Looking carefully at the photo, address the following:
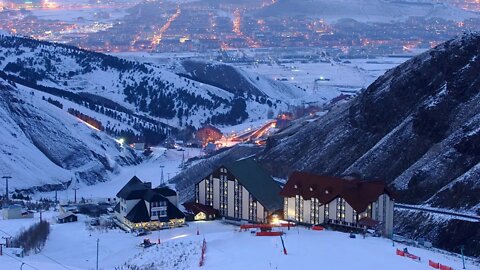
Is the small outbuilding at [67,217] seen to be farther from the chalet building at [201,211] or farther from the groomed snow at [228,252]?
the chalet building at [201,211]

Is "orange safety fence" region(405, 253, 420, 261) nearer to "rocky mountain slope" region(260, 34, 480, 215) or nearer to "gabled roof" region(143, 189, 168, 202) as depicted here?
"gabled roof" region(143, 189, 168, 202)

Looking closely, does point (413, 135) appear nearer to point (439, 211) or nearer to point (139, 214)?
point (439, 211)

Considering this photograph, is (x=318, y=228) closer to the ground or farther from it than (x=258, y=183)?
closer to the ground

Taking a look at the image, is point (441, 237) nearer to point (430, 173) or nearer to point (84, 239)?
point (430, 173)

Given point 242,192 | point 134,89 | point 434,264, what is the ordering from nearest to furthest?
1. point 434,264
2. point 242,192
3. point 134,89

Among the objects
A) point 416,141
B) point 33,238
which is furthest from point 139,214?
point 416,141
